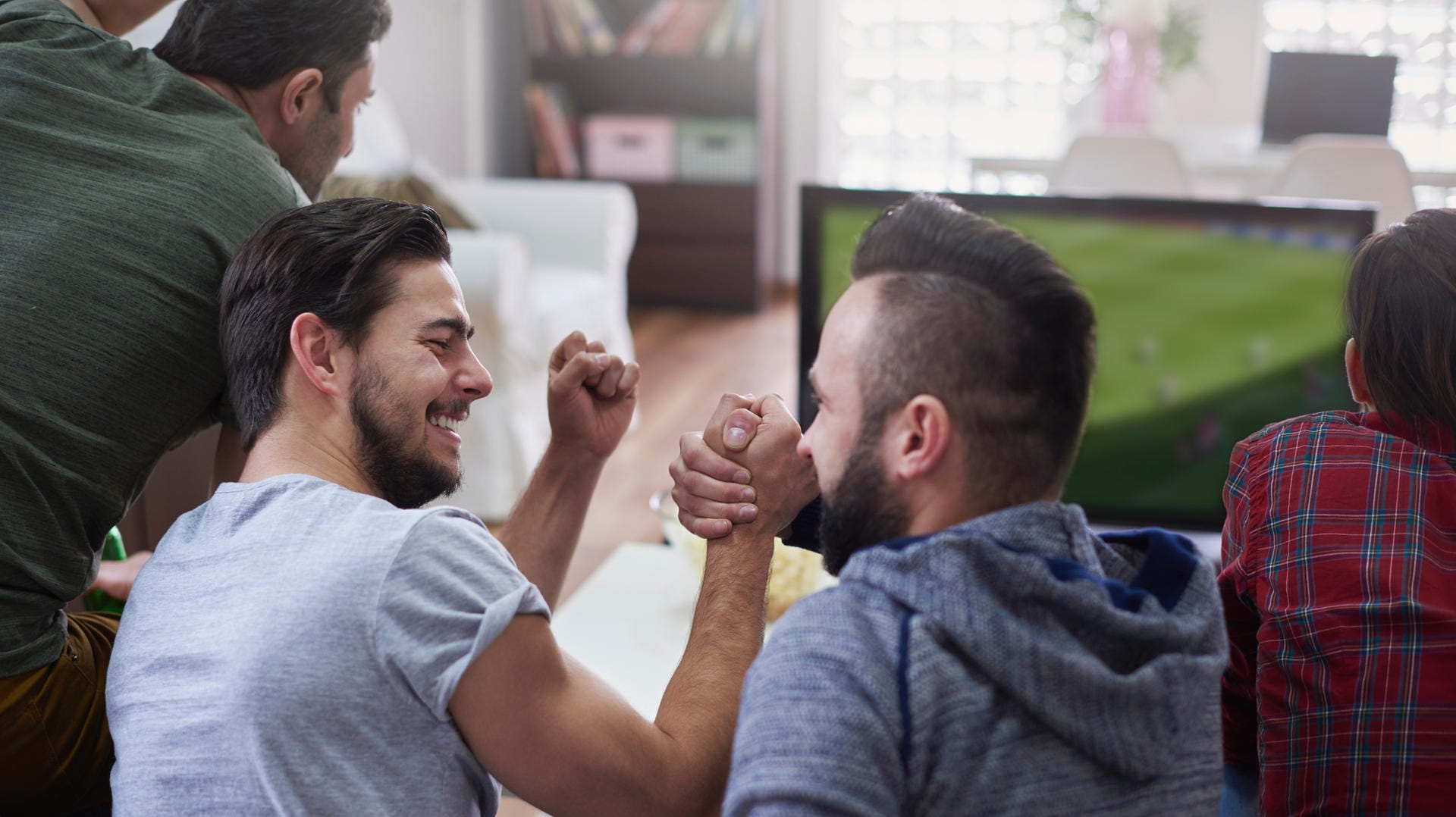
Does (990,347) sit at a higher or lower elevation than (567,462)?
higher

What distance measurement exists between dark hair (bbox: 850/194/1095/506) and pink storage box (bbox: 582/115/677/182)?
4.75 m

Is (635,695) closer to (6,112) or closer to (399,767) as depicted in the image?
(399,767)

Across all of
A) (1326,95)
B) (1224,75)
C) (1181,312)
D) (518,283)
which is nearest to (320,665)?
(1181,312)

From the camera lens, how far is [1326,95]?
14.7ft

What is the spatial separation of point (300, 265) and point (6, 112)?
370 mm

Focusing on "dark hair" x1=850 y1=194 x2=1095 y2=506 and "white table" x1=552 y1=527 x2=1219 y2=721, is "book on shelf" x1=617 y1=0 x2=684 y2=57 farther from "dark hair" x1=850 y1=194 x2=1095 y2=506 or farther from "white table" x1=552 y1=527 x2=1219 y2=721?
"dark hair" x1=850 y1=194 x2=1095 y2=506

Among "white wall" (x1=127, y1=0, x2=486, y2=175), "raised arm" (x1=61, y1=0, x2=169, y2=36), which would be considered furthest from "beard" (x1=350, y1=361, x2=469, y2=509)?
"white wall" (x1=127, y1=0, x2=486, y2=175)

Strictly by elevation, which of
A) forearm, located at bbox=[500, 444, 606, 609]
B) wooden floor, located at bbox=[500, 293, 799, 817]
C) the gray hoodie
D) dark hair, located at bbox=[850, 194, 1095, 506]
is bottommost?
wooden floor, located at bbox=[500, 293, 799, 817]

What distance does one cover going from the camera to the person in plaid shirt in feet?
3.43

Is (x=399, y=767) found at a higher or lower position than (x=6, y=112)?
lower

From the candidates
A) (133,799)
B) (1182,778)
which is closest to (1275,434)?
(1182,778)

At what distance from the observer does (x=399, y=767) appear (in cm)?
94

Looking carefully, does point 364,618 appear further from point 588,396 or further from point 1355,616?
point 1355,616

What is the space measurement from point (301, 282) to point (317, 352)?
61mm
